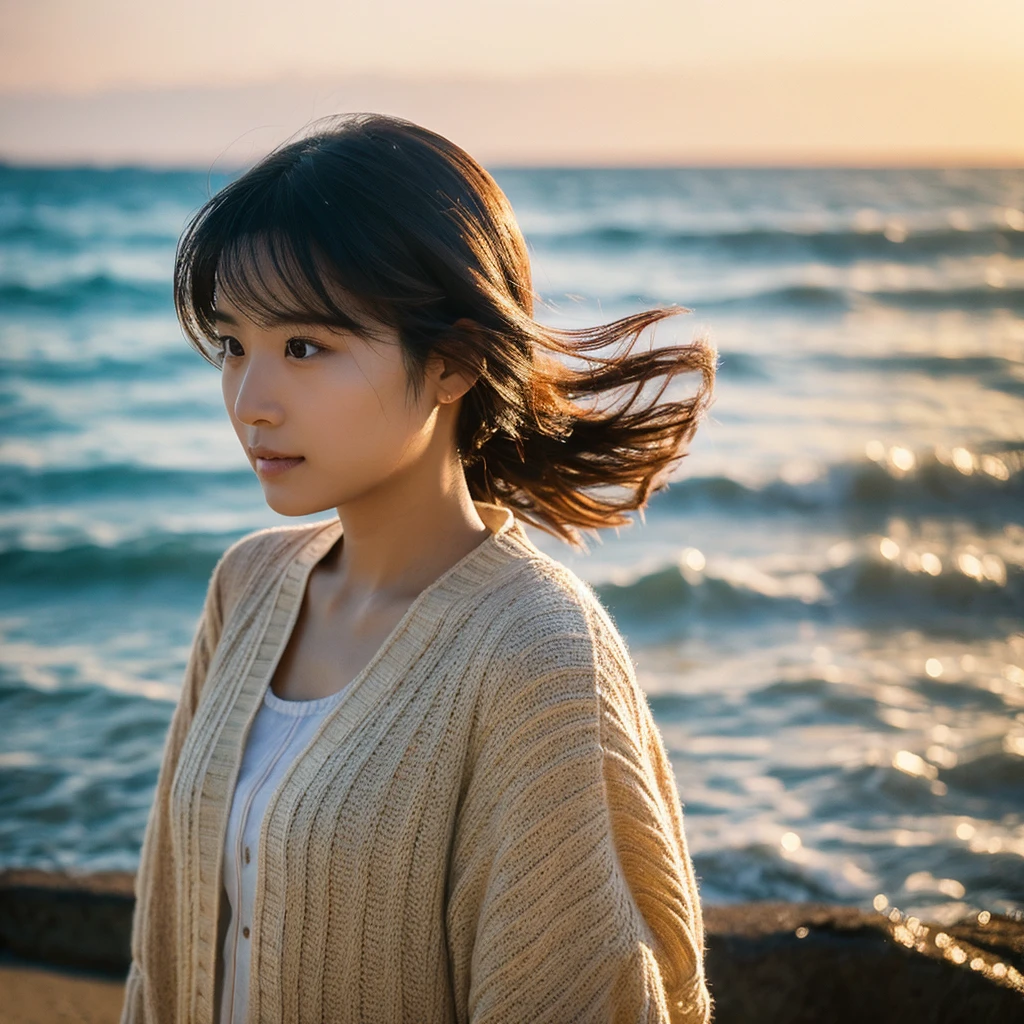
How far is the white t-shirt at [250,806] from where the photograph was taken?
181 centimetres

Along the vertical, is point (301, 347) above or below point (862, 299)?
above

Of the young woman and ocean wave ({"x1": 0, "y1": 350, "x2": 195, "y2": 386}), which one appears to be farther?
ocean wave ({"x1": 0, "y1": 350, "x2": 195, "y2": 386})

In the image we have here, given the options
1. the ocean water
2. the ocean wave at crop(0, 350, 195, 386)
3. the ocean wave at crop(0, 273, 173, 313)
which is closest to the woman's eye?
the ocean water

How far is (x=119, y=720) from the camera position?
5082mm

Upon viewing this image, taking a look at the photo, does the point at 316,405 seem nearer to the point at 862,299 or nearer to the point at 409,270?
the point at 409,270

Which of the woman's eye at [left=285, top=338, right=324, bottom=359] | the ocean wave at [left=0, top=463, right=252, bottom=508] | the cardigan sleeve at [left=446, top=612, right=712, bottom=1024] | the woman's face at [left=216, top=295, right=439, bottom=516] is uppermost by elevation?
the woman's eye at [left=285, top=338, right=324, bottom=359]

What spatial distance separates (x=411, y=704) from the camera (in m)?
1.73

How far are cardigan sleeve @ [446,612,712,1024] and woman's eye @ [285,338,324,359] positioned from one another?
0.52 m

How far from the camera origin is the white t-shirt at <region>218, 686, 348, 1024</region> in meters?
1.81

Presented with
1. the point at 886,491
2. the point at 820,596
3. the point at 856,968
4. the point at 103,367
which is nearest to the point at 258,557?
the point at 856,968

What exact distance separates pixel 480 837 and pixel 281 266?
0.85m

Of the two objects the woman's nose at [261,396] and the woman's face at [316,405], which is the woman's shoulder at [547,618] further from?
the woman's nose at [261,396]

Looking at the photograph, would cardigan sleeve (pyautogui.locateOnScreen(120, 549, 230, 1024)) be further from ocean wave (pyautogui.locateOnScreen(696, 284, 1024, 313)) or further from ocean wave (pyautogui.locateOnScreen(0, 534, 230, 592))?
ocean wave (pyautogui.locateOnScreen(696, 284, 1024, 313))

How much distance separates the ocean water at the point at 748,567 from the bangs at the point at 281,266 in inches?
12.8
